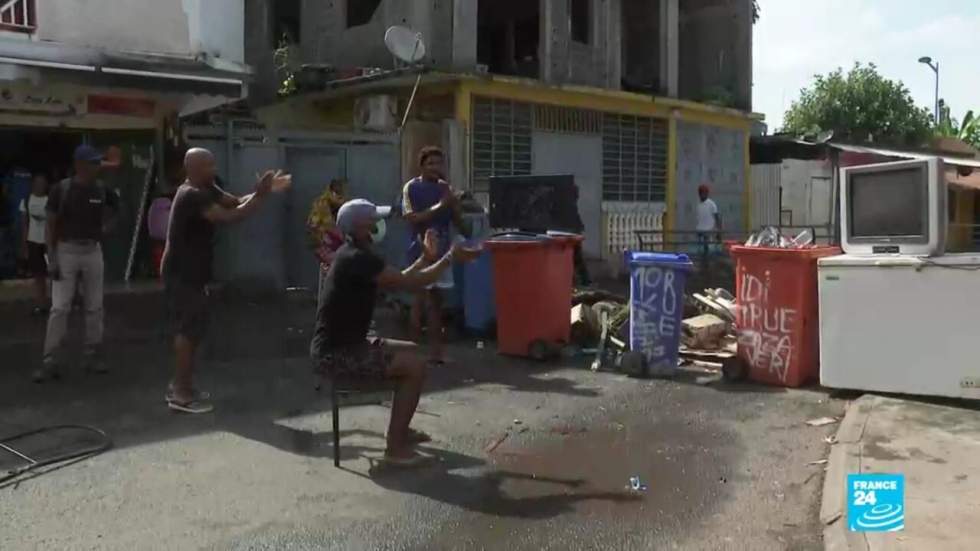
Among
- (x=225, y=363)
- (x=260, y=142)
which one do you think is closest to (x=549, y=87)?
(x=260, y=142)

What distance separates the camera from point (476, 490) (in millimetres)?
4805

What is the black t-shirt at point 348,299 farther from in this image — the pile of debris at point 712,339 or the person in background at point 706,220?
the person in background at point 706,220

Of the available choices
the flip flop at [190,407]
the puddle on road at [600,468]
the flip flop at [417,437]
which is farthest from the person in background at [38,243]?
the puddle on road at [600,468]

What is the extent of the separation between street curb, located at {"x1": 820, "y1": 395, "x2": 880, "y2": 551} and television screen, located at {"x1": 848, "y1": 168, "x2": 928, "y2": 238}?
1173mm

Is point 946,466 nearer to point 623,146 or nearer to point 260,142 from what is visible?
point 260,142

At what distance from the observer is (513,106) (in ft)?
48.8

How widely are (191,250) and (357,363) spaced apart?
1752 millimetres

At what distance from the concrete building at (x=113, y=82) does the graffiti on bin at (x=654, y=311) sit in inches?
209

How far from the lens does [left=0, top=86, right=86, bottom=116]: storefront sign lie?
10.3 metres

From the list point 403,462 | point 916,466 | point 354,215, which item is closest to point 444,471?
point 403,462

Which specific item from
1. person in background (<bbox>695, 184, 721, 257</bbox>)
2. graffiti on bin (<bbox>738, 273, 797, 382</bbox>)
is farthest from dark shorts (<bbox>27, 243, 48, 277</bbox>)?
person in background (<bbox>695, 184, 721, 257</bbox>)

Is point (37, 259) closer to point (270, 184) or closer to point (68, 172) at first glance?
point (68, 172)

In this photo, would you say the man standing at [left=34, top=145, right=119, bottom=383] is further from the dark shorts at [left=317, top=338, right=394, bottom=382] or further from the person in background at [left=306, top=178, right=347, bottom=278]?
the person in background at [left=306, top=178, right=347, bottom=278]

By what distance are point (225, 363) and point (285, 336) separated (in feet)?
4.36
